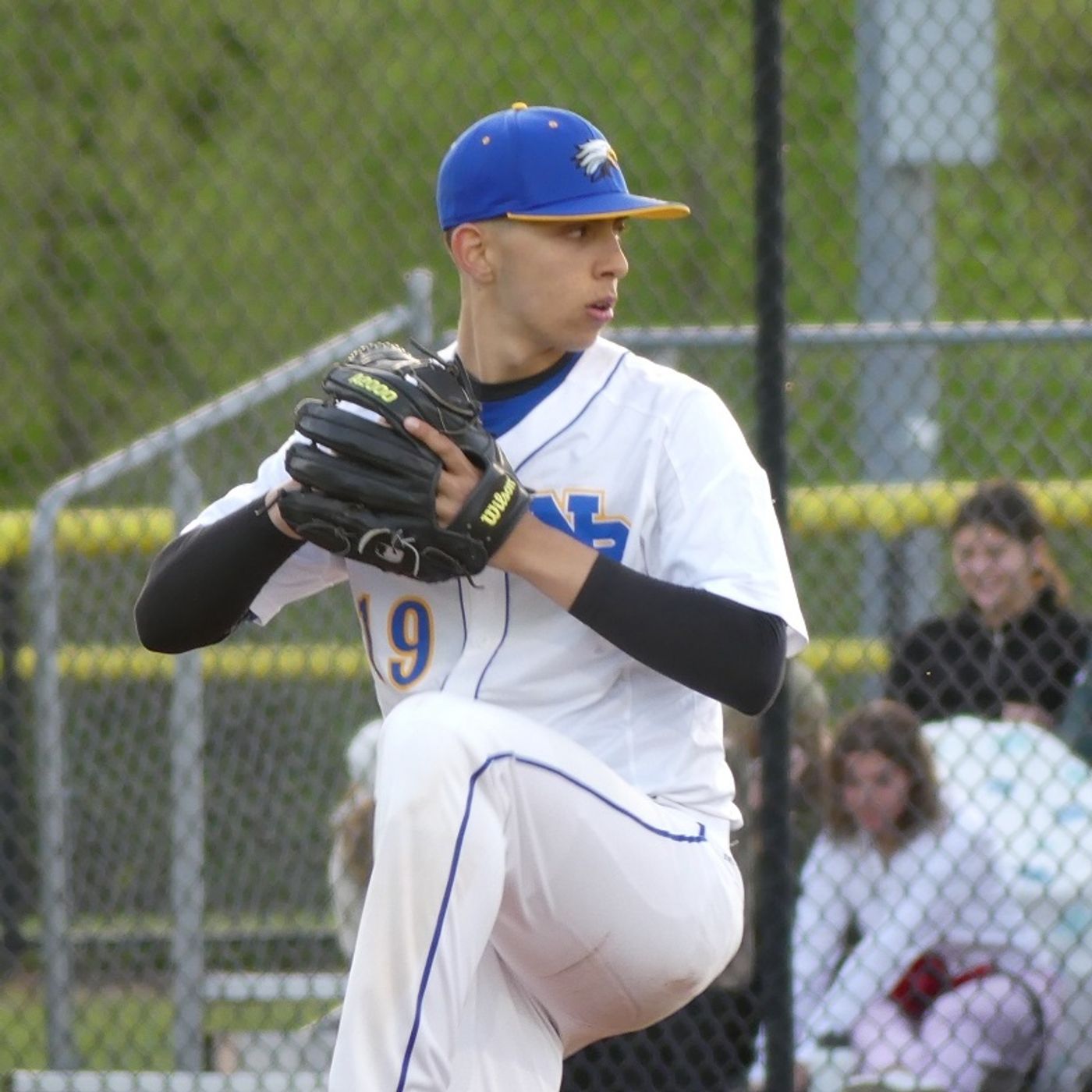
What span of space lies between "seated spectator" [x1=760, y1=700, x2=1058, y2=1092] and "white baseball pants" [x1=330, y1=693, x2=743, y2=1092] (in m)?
1.41

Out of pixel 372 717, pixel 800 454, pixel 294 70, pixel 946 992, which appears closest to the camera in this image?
pixel 946 992

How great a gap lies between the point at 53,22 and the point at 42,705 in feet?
8.65

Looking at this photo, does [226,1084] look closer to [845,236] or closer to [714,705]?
[714,705]

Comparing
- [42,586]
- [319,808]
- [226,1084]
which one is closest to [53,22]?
[42,586]

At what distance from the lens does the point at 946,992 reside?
3.78 meters

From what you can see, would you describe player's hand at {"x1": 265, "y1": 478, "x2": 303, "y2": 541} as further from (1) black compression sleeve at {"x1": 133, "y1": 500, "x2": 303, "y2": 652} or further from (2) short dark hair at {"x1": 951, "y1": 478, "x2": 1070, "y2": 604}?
(2) short dark hair at {"x1": 951, "y1": 478, "x2": 1070, "y2": 604}

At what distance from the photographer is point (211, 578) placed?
8.17 feet

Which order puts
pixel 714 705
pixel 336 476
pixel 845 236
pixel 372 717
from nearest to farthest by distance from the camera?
pixel 336 476
pixel 714 705
pixel 372 717
pixel 845 236

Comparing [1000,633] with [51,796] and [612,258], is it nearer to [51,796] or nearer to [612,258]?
[612,258]

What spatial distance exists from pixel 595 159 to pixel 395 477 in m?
0.54

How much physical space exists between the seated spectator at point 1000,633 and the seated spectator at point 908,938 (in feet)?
0.40

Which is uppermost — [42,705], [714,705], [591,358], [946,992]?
[591,358]

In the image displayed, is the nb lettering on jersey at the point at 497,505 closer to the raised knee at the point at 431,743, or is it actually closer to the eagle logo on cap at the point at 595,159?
the raised knee at the point at 431,743

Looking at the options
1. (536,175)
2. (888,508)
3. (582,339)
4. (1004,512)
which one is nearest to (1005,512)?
(1004,512)
